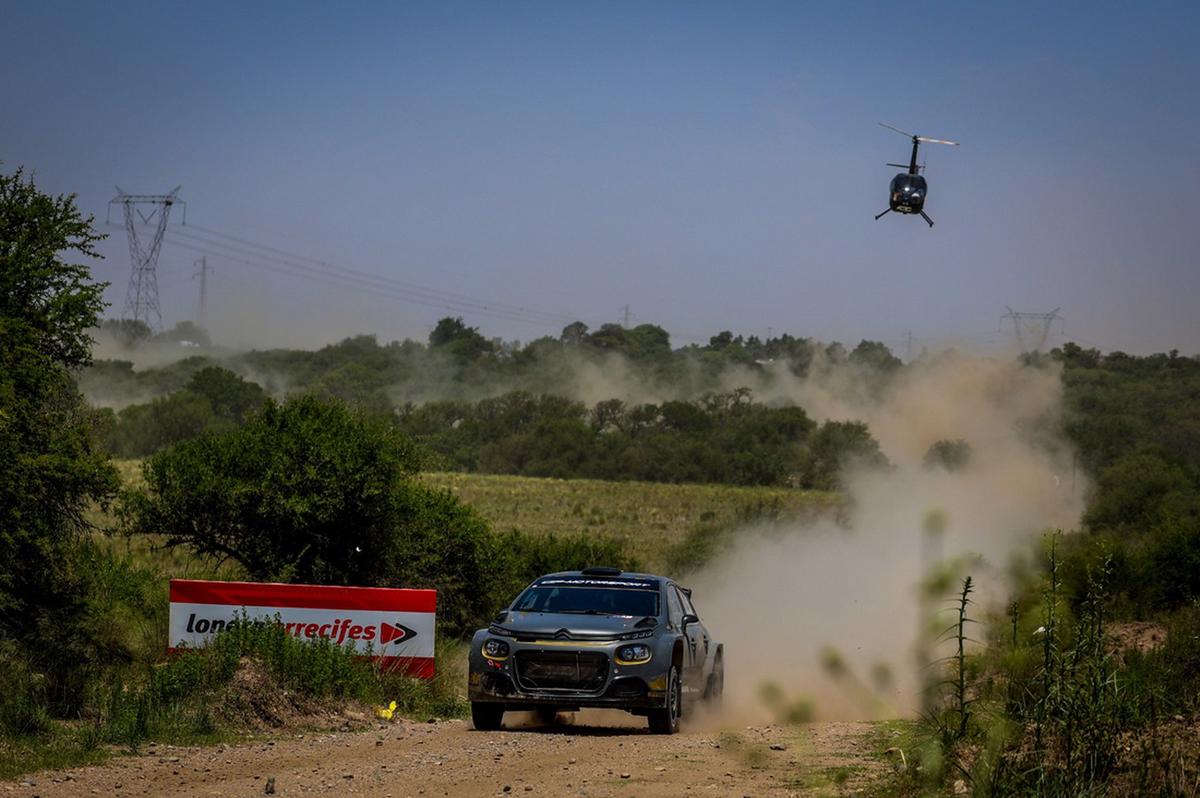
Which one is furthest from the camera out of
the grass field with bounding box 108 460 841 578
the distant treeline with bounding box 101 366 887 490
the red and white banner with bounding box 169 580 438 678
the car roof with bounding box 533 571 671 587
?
the distant treeline with bounding box 101 366 887 490

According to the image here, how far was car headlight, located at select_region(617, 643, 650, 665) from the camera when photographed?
15211 millimetres

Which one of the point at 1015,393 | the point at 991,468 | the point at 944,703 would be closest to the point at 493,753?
the point at 944,703

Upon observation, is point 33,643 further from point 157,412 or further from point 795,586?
point 157,412

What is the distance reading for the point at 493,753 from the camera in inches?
517

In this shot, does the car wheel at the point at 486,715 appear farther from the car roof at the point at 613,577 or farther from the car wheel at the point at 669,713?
the car roof at the point at 613,577

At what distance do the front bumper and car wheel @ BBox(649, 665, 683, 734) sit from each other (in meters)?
0.11

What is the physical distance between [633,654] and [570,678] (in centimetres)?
69

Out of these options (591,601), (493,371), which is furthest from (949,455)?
(493,371)

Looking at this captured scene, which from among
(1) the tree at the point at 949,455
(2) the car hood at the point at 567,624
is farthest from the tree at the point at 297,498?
(1) the tree at the point at 949,455

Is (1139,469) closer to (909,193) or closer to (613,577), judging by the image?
(909,193)

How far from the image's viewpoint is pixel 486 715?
51.0 ft

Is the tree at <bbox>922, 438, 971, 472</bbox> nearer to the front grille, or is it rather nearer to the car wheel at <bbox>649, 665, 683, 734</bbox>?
the car wheel at <bbox>649, 665, 683, 734</bbox>

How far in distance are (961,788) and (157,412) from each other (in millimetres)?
113050

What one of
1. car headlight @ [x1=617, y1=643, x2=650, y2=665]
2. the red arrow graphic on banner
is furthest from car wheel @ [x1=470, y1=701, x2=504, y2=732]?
the red arrow graphic on banner
